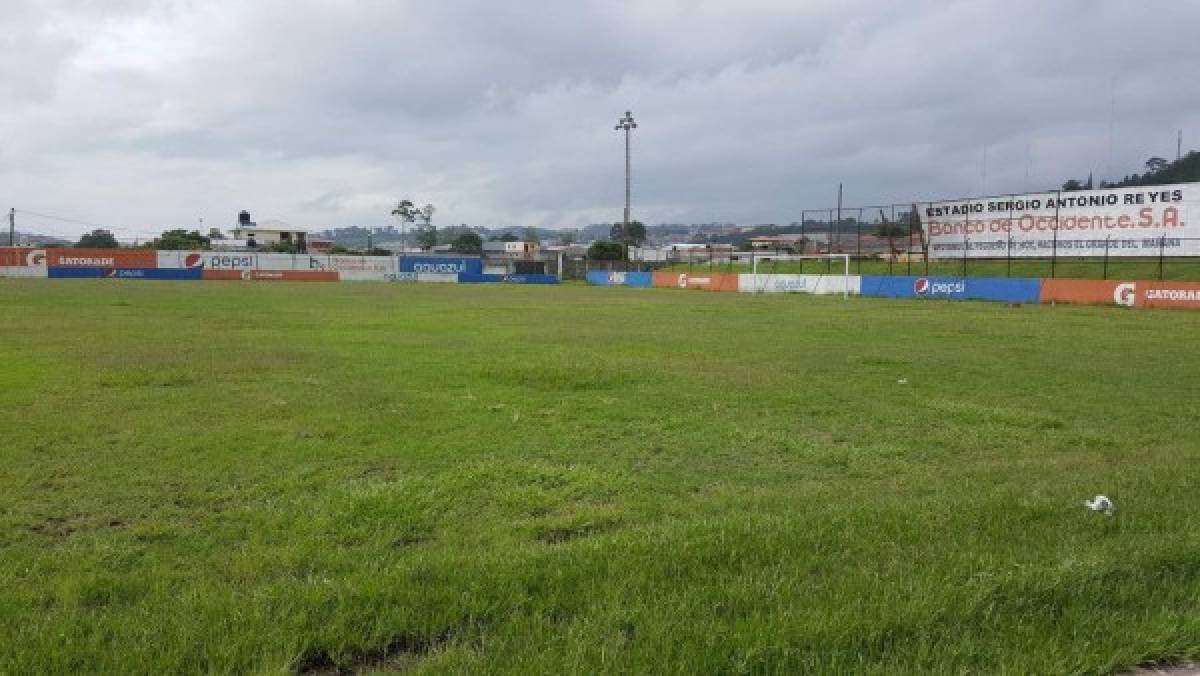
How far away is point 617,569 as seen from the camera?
4.29m

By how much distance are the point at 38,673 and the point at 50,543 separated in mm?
2035

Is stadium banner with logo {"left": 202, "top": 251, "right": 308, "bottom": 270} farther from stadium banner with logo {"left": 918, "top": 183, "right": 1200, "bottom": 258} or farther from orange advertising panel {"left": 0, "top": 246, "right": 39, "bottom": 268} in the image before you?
stadium banner with logo {"left": 918, "top": 183, "right": 1200, "bottom": 258}

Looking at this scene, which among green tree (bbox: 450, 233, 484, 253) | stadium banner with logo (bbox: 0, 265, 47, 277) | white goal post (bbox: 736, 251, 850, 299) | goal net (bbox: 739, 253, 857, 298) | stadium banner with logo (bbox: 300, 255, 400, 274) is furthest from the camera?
green tree (bbox: 450, 233, 484, 253)

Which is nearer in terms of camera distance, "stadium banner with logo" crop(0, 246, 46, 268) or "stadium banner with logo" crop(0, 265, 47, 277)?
"stadium banner with logo" crop(0, 265, 47, 277)

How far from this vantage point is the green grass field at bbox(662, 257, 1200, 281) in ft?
130

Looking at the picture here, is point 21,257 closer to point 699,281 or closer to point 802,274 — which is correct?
point 699,281

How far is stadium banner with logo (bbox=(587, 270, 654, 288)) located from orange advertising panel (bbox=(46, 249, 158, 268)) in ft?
120

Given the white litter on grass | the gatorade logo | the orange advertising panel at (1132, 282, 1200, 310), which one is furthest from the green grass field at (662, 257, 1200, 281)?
the white litter on grass

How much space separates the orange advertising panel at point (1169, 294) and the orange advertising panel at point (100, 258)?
6538 cm

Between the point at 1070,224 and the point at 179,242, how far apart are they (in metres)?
88.4

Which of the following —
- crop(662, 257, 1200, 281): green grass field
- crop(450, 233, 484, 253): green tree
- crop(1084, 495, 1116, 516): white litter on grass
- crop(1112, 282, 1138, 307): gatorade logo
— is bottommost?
crop(1084, 495, 1116, 516): white litter on grass

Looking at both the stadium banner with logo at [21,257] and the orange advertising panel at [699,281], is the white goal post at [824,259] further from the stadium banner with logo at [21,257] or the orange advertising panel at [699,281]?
the stadium banner with logo at [21,257]

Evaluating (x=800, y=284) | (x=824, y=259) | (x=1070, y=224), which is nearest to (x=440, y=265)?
(x=824, y=259)

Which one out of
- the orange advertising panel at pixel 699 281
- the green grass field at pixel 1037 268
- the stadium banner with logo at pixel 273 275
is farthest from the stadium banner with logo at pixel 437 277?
the green grass field at pixel 1037 268
